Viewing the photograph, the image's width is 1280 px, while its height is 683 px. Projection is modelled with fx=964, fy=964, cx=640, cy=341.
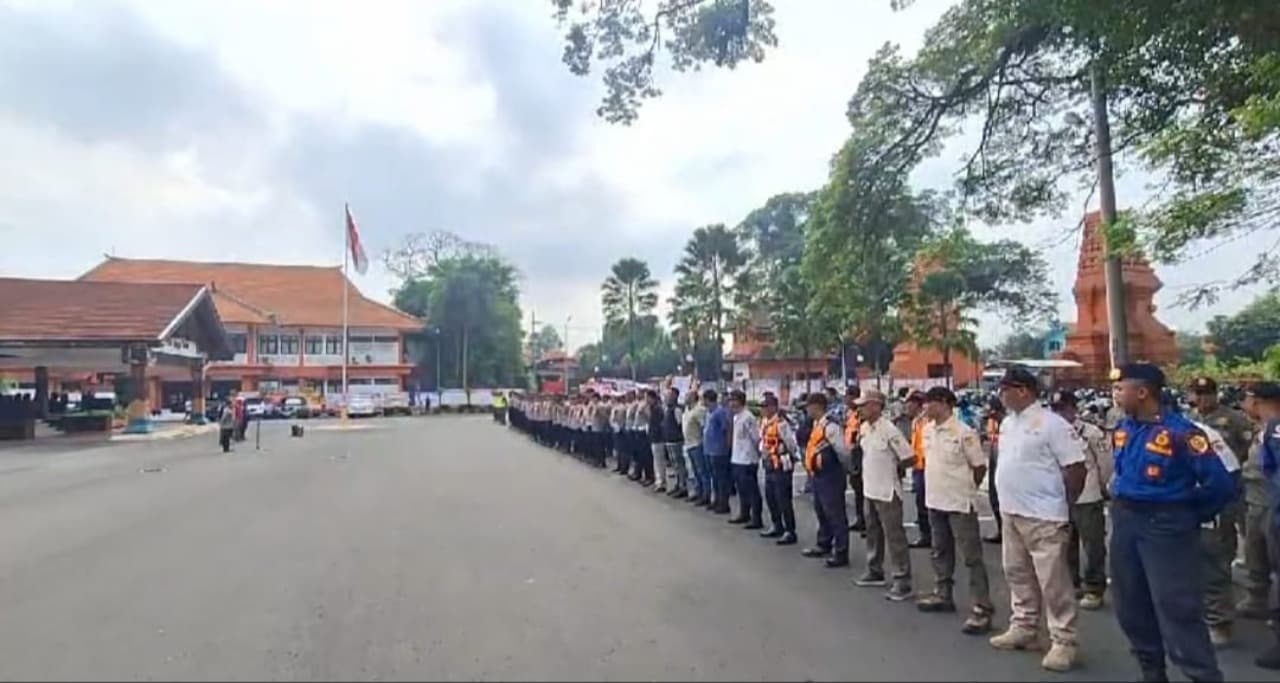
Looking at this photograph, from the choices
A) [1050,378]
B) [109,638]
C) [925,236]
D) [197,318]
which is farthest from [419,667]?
[197,318]

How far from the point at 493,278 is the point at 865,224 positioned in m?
56.5

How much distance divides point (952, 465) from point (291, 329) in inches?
2446

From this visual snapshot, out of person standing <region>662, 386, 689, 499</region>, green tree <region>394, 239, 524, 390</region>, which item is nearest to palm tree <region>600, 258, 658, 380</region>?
green tree <region>394, 239, 524, 390</region>

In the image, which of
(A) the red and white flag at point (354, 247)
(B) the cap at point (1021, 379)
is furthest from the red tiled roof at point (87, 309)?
(B) the cap at point (1021, 379)

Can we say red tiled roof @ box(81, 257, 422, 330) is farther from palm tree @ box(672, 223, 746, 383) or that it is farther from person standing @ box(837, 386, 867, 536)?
person standing @ box(837, 386, 867, 536)

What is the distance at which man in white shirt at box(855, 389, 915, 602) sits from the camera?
702cm

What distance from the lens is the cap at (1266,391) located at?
5926 millimetres

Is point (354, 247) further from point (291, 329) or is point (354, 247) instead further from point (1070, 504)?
point (1070, 504)

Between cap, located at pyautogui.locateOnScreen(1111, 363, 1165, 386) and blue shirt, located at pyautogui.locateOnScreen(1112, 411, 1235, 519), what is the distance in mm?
176

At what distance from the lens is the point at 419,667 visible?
17.1 ft

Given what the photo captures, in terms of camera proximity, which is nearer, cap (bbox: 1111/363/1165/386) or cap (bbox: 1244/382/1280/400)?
cap (bbox: 1111/363/1165/386)

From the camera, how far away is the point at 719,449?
39.6 feet

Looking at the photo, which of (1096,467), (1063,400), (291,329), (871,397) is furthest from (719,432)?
(291,329)

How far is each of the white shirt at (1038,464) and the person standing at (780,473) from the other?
163 inches
